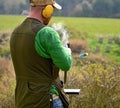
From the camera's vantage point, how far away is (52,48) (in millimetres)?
3660

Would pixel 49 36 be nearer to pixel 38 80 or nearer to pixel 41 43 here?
pixel 41 43

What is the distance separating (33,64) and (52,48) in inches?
9.6

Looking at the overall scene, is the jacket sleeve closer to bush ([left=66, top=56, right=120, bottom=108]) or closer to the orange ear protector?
the orange ear protector

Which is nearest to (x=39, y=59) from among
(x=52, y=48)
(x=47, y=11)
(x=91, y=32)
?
(x=52, y=48)

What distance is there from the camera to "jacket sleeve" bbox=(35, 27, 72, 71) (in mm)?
3653

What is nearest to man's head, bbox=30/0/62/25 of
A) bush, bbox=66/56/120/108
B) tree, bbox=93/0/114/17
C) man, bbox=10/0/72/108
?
man, bbox=10/0/72/108

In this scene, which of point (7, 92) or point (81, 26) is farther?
point (81, 26)

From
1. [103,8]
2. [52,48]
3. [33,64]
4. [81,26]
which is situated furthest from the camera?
[103,8]

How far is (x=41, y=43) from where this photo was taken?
3701 millimetres

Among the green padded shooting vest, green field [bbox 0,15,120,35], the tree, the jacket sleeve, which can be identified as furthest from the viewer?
the tree

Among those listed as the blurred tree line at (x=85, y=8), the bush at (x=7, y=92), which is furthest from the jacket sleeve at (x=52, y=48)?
the blurred tree line at (x=85, y=8)

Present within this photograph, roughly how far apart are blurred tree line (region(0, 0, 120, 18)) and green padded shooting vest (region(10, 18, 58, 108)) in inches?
1945

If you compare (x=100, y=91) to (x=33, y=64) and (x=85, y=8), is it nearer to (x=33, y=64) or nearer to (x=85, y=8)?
(x=33, y=64)

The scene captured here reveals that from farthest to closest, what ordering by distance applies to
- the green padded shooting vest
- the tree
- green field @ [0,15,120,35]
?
the tree, green field @ [0,15,120,35], the green padded shooting vest
